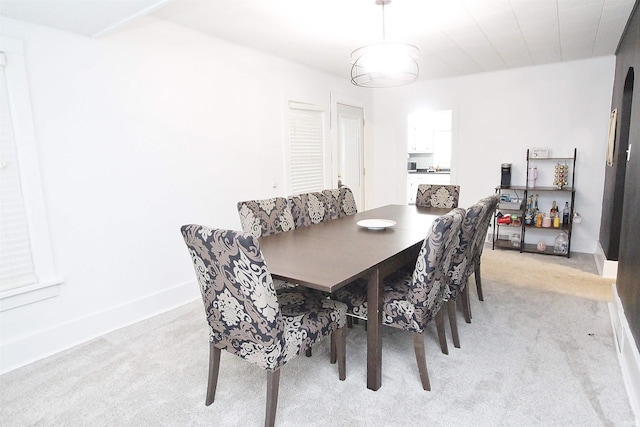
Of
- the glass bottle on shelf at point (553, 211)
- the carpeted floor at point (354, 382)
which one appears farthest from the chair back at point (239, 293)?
the glass bottle on shelf at point (553, 211)

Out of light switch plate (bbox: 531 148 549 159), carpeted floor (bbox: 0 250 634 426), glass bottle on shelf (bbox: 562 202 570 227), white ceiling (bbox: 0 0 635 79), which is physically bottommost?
carpeted floor (bbox: 0 250 634 426)

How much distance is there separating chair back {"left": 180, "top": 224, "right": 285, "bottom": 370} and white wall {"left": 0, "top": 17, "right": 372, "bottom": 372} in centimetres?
148

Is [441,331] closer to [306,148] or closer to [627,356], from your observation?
[627,356]

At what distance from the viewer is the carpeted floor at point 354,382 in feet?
6.00

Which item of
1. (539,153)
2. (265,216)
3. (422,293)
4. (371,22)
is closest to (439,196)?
(539,153)

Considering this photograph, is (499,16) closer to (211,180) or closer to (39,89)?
(211,180)

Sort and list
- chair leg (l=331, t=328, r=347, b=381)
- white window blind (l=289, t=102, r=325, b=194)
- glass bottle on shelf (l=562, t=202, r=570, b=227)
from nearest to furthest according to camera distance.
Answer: chair leg (l=331, t=328, r=347, b=381)
white window blind (l=289, t=102, r=325, b=194)
glass bottle on shelf (l=562, t=202, r=570, b=227)

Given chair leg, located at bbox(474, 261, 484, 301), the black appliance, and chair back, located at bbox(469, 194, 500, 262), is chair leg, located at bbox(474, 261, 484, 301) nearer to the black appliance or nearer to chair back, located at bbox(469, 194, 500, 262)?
chair back, located at bbox(469, 194, 500, 262)

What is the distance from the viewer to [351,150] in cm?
548

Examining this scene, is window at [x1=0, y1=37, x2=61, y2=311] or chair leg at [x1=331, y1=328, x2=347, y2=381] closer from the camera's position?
chair leg at [x1=331, y1=328, x2=347, y2=381]

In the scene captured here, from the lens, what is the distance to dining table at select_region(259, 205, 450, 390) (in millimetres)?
1747

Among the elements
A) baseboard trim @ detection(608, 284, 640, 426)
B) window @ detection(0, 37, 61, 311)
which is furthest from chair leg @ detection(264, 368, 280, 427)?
window @ detection(0, 37, 61, 311)

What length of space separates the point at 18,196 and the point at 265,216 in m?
1.55

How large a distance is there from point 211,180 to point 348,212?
1.34 m
